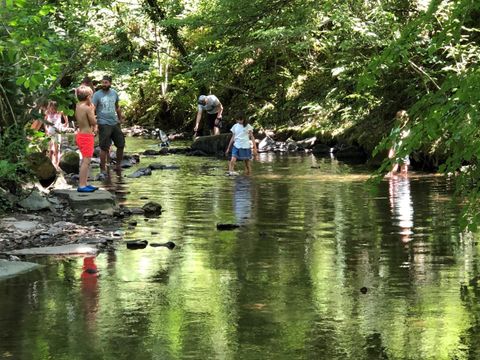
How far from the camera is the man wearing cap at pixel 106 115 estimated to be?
61.2ft

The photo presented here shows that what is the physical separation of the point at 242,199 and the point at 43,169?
3519mm

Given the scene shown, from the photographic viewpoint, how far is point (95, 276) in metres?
8.38

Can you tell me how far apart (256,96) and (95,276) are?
26.6 m

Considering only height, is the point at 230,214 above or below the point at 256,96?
below

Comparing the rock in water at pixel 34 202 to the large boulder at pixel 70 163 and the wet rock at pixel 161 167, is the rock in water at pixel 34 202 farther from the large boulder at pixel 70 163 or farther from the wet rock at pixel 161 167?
the wet rock at pixel 161 167

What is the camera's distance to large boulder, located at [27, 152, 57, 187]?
15.0 m

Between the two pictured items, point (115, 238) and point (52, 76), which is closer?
point (115, 238)

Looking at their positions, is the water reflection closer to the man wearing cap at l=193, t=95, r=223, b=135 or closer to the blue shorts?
the blue shorts

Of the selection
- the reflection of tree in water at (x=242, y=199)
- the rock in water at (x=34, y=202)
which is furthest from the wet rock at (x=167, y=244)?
the rock in water at (x=34, y=202)

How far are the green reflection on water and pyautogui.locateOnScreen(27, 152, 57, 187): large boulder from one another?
9.63 ft

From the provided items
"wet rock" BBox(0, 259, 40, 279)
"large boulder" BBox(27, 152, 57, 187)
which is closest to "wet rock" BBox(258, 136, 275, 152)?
"large boulder" BBox(27, 152, 57, 187)

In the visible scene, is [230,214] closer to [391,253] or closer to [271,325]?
[391,253]

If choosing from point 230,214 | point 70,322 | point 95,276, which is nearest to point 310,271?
point 95,276

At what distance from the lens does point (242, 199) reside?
1494 centimetres
